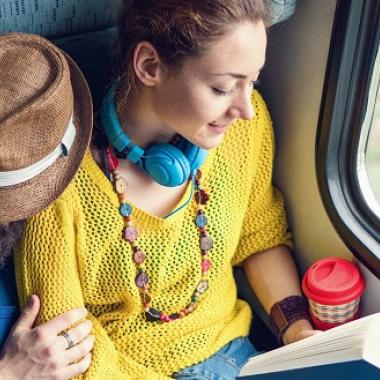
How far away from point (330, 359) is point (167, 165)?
24.5 inches

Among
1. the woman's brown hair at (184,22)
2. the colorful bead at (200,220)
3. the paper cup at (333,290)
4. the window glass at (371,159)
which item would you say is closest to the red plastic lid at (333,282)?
the paper cup at (333,290)

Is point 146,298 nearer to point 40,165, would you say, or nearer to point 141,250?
point 141,250

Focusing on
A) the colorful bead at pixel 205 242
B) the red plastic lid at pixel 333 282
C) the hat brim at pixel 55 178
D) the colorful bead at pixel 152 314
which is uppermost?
the hat brim at pixel 55 178

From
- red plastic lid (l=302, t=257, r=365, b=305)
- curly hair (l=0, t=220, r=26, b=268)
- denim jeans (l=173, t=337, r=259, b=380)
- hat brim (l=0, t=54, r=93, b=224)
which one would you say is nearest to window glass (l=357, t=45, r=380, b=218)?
red plastic lid (l=302, t=257, r=365, b=305)

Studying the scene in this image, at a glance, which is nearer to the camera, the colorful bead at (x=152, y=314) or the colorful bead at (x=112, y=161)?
the colorful bead at (x=112, y=161)

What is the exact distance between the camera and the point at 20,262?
1.51 meters

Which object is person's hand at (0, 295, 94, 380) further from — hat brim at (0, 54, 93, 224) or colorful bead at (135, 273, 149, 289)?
hat brim at (0, 54, 93, 224)

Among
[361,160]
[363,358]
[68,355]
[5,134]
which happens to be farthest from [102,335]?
[363,358]

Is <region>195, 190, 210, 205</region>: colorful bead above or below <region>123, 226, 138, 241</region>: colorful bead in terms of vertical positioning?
above

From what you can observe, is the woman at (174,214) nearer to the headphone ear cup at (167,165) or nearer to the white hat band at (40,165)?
the headphone ear cup at (167,165)

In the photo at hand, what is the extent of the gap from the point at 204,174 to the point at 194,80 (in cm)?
32

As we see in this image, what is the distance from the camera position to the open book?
90 cm

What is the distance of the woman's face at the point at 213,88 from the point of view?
134 centimetres

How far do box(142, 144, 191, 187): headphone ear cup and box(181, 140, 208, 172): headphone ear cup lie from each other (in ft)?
0.06
